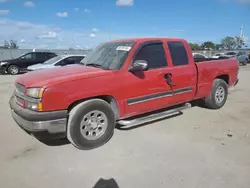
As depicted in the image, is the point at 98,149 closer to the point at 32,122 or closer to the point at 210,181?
the point at 32,122

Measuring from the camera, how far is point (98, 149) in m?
3.94

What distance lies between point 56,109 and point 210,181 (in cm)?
246

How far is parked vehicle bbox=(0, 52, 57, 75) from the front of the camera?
52.0 ft

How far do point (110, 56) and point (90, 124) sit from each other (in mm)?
1491

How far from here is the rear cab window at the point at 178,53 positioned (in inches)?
198

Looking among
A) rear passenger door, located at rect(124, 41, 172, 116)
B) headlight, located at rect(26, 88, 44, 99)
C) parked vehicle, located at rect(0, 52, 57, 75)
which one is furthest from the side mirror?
parked vehicle, located at rect(0, 52, 57, 75)

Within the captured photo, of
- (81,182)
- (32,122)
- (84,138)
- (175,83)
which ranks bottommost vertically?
(81,182)

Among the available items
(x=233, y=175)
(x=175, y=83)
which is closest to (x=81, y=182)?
(x=233, y=175)

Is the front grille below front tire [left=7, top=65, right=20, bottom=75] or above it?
above

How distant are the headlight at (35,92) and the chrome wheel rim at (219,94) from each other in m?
4.55

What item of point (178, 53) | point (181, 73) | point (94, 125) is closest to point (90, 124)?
point (94, 125)

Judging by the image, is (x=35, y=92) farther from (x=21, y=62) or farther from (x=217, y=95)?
(x=21, y=62)

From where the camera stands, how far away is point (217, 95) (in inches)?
244

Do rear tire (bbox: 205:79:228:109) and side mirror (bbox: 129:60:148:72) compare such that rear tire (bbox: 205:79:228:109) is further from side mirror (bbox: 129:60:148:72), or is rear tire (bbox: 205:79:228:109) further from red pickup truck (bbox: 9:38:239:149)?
side mirror (bbox: 129:60:148:72)
